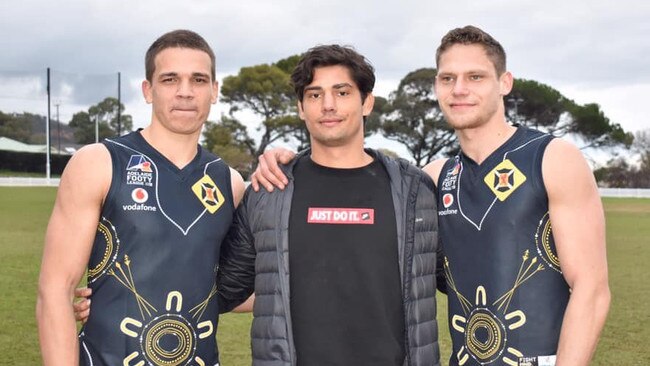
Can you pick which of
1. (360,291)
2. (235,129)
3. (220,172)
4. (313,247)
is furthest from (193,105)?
(235,129)

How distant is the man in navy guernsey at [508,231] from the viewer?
362 centimetres

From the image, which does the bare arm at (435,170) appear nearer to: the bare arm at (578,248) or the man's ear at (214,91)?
the bare arm at (578,248)

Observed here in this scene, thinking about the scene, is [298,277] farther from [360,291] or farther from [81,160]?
[81,160]

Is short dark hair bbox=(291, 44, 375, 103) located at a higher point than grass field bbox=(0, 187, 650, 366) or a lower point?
higher

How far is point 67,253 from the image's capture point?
373 cm

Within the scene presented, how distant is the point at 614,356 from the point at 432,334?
4.93 meters

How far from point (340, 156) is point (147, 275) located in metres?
1.17

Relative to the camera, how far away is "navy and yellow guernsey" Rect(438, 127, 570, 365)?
3719 millimetres

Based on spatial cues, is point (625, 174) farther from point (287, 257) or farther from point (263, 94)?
point (287, 257)

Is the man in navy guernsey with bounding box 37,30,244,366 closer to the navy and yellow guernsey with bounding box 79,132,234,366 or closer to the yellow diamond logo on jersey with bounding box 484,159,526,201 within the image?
the navy and yellow guernsey with bounding box 79,132,234,366

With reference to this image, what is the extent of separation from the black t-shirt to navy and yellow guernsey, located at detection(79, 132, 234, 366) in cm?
50

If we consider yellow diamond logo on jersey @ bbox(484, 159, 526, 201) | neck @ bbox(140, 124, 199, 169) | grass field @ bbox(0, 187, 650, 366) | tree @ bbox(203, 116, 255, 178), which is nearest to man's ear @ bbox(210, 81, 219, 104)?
neck @ bbox(140, 124, 199, 169)

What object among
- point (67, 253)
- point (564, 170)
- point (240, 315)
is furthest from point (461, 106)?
point (240, 315)

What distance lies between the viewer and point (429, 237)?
393 cm
